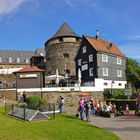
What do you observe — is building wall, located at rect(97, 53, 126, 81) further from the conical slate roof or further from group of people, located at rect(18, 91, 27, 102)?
group of people, located at rect(18, 91, 27, 102)

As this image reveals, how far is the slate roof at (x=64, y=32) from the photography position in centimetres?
7456

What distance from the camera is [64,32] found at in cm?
7606

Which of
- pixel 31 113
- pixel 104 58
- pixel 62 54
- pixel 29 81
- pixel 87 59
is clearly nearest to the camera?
pixel 31 113

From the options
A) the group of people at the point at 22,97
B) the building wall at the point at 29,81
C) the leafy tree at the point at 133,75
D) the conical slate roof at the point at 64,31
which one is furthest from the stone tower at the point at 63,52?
the group of people at the point at 22,97

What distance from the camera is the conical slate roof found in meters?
74.6

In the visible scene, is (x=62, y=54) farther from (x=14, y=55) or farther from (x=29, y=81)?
(x=14, y=55)

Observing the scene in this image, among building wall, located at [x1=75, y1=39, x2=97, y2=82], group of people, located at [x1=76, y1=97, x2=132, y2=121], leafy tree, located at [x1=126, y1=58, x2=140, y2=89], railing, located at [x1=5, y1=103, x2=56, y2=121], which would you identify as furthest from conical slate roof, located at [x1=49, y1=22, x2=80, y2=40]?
railing, located at [x1=5, y1=103, x2=56, y2=121]

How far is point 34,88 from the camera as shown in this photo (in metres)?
45.7

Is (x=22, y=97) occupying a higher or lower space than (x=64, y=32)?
lower

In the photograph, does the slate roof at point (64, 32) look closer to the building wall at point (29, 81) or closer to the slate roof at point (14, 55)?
the building wall at point (29, 81)

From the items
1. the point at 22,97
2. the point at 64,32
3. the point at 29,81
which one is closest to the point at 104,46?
the point at 64,32

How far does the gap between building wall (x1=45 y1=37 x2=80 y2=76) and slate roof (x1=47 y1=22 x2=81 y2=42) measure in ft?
3.34

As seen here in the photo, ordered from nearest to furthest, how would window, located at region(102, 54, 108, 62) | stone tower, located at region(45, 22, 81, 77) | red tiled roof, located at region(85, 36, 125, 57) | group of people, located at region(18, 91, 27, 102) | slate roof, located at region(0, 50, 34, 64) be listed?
group of people, located at region(18, 91, 27, 102), window, located at region(102, 54, 108, 62), red tiled roof, located at region(85, 36, 125, 57), stone tower, located at region(45, 22, 81, 77), slate roof, located at region(0, 50, 34, 64)

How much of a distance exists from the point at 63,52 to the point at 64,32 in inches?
214
